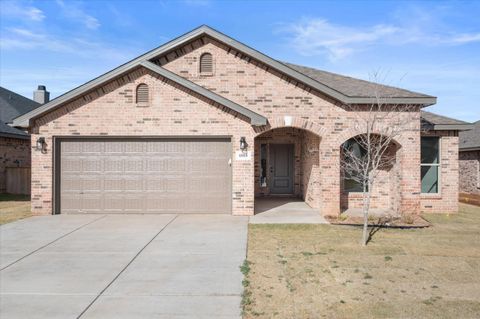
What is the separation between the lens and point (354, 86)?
13.7 m

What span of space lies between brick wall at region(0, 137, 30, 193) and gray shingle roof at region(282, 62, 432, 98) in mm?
15194

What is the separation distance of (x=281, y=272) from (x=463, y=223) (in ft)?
25.1

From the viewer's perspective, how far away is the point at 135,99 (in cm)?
1219

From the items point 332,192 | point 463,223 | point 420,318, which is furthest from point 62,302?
point 463,223

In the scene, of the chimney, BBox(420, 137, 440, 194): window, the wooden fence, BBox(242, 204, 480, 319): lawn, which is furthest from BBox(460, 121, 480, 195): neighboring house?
the chimney

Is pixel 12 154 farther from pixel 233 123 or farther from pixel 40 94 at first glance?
pixel 233 123

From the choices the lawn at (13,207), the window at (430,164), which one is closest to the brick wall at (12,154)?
the lawn at (13,207)

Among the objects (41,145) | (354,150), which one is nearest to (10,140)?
(41,145)

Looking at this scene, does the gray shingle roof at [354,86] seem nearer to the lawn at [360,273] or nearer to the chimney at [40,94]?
the lawn at [360,273]

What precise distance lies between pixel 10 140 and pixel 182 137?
1241cm

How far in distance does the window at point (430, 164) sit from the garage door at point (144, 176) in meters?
7.23

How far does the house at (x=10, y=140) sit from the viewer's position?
18.9 m

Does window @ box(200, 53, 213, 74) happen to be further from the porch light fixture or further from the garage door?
the porch light fixture

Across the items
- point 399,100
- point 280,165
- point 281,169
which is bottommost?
point 281,169
